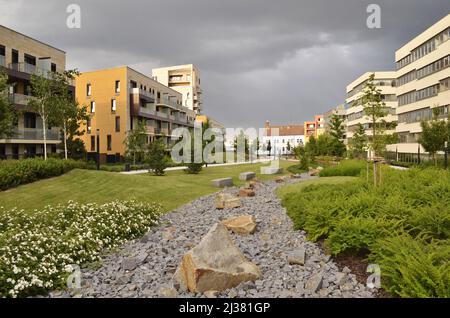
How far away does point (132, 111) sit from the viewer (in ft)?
166

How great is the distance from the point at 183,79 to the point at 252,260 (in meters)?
85.5

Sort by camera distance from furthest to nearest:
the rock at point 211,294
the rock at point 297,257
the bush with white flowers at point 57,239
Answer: the rock at point 297,257 < the bush with white flowers at point 57,239 < the rock at point 211,294

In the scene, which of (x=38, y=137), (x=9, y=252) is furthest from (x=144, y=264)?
(x=38, y=137)

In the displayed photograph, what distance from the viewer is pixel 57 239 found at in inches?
324

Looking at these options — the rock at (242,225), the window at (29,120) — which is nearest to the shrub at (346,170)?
the rock at (242,225)

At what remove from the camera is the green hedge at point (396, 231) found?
204 inches

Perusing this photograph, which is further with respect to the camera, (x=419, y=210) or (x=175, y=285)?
(x=419, y=210)

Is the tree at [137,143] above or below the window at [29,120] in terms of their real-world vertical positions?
below

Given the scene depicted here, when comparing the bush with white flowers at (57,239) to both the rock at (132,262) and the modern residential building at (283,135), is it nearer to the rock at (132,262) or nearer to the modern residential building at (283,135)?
the rock at (132,262)

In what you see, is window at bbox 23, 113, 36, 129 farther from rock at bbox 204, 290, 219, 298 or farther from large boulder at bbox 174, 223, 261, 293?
rock at bbox 204, 290, 219, 298

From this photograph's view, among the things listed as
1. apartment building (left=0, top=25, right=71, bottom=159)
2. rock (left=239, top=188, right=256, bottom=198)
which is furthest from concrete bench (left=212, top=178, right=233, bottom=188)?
apartment building (left=0, top=25, right=71, bottom=159)

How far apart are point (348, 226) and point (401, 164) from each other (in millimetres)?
38424

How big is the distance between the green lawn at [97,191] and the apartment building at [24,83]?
13.3 metres

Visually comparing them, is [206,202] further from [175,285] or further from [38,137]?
[38,137]
